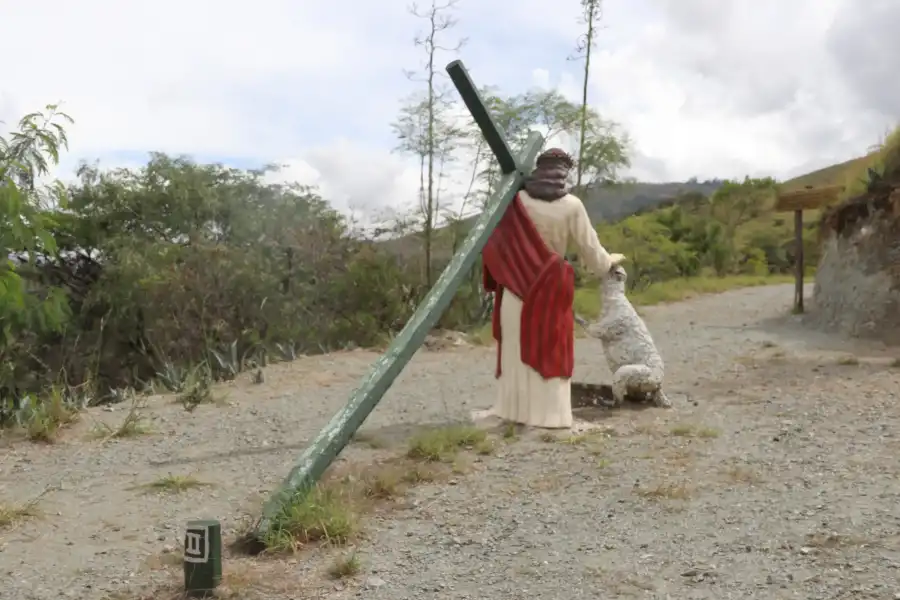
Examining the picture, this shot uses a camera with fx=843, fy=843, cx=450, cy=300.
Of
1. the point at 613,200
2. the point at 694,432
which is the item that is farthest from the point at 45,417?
the point at 613,200

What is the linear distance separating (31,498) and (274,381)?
4.08m

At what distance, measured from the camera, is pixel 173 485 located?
16.1 feet

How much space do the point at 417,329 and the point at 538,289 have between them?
1.09 metres

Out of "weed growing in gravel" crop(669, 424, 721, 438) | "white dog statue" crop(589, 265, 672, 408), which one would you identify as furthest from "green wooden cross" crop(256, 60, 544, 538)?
"weed growing in gravel" crop(669, 424, 721, 438)

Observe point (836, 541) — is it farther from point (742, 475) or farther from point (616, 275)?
point (616, 275)

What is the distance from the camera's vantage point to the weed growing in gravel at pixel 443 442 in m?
5.26

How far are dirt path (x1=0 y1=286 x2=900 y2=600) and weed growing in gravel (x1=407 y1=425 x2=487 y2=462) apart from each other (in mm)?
269

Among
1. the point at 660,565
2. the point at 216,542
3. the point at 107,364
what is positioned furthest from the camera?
the point at 107,364

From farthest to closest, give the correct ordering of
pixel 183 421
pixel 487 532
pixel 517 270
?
pixel 183 421 < pixel 517 270 < pixel 487 532

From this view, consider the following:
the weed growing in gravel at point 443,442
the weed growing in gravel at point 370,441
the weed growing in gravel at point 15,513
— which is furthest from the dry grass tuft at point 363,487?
the weed growing in gravel at point 15,513

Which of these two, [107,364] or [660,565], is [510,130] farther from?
[660,565]

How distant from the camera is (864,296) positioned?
1017 cm

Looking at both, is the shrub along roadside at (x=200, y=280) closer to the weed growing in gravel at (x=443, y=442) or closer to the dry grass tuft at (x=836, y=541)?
the weed growing in gravel at (x=443, y=442)

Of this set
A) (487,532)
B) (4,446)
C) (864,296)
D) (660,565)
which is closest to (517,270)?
(487,532)
